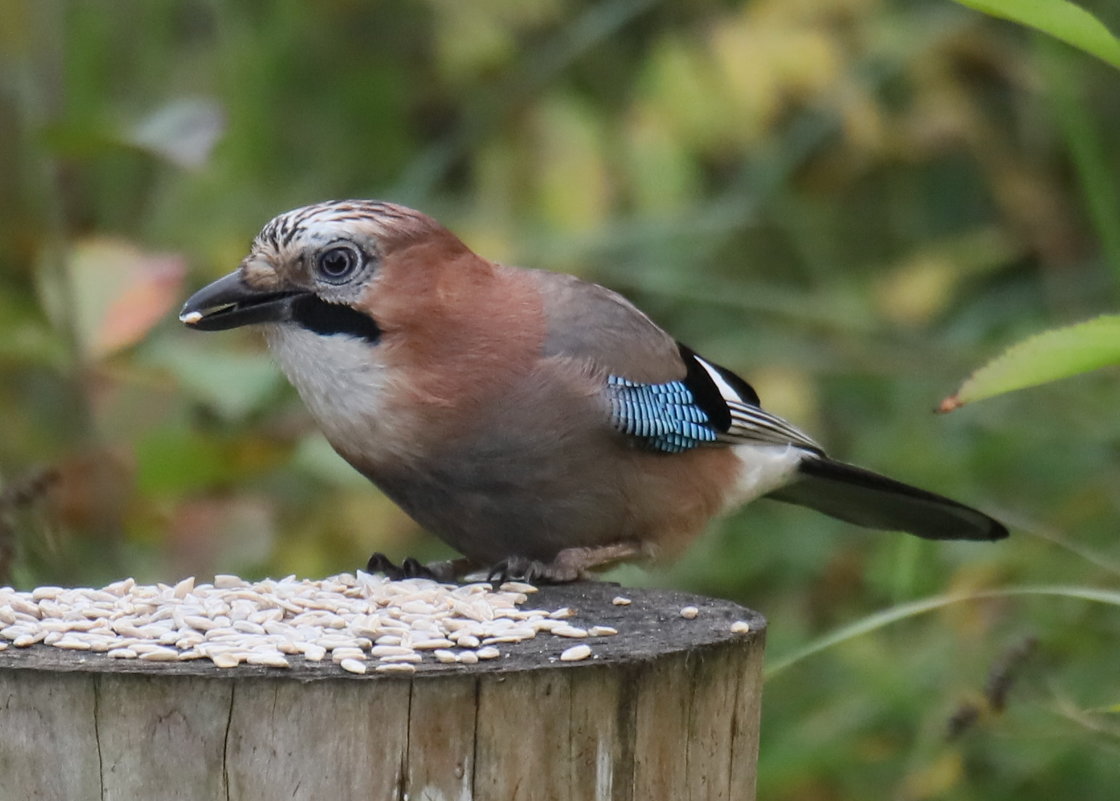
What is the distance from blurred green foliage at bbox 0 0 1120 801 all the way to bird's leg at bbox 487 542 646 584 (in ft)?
2.02

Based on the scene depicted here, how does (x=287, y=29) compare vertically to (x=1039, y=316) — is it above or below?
above

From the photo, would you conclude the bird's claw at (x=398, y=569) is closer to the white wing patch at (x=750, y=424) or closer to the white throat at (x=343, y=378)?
the white throat at (x=343, y=378)

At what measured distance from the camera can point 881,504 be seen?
4289 millimetres

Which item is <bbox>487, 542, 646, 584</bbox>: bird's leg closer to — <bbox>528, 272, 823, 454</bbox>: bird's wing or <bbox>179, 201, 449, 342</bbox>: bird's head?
<bbox>528, 272, 823, 454</bbox>: bird's wing

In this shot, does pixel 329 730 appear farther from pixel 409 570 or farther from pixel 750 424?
Result: pixel 750 424

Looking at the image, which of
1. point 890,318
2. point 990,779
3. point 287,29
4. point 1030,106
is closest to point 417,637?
point 990,779

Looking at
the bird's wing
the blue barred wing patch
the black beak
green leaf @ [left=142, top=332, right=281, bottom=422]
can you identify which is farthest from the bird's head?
green leaf @ [left=142, top=332, right=281, bottom=422]

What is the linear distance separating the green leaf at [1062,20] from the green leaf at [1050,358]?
429mm

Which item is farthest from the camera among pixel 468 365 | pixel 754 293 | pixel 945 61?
pixel 945 61

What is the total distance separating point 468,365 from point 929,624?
288 cm

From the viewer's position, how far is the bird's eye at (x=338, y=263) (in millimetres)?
3434

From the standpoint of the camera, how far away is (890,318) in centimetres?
657

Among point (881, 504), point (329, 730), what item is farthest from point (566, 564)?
point (329, 730)

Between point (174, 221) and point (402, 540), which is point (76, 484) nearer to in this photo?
point (402, 540)
